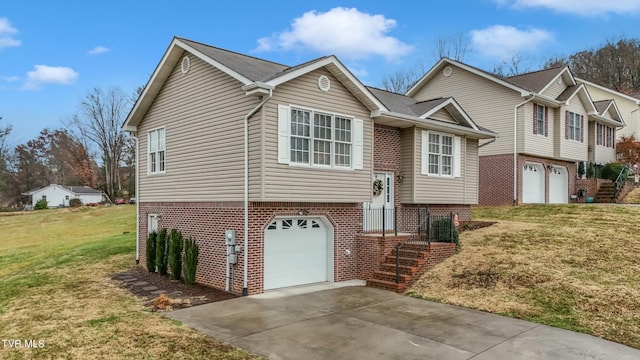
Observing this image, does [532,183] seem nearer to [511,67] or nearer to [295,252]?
[295,252]

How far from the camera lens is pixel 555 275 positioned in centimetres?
1125

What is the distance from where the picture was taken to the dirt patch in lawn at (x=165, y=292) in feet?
34.2

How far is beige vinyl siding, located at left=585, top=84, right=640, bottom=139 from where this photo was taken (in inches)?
1320

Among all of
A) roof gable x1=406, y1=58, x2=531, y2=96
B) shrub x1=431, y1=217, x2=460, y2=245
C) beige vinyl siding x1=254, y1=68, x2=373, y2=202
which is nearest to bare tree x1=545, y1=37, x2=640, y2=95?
roof gable x1=406, y1=58, x2=531, y2=96

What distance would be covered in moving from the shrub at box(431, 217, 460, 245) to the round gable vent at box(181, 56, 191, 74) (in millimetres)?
9164

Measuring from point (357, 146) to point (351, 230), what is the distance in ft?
8.71

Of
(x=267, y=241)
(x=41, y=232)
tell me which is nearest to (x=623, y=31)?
(x=267, y=241)

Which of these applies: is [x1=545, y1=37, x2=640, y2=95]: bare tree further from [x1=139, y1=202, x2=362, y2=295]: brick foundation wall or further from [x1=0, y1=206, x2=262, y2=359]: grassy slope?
[x1=0, y1=206, x2=262, y2=359]: grassy slope

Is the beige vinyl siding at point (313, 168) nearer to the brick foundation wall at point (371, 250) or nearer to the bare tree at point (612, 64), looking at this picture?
the brick foundation wall at point (371, 250)

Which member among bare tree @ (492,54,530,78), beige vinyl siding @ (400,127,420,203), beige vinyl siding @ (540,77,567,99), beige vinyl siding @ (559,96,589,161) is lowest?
beige vinyl siding @ (400,127,420,203)

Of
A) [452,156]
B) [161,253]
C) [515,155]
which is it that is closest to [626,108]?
[515,155]

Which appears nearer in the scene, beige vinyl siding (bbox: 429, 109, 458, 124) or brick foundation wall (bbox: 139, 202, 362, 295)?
brick foundation wall (bbox: 139, 202, 362, 295)

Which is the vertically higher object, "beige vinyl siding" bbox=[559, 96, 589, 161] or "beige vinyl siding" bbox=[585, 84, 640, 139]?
"beige vinyl siding" bbox=[585, 84, 640, 139]

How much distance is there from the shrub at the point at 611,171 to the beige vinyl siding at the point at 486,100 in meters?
9.59
